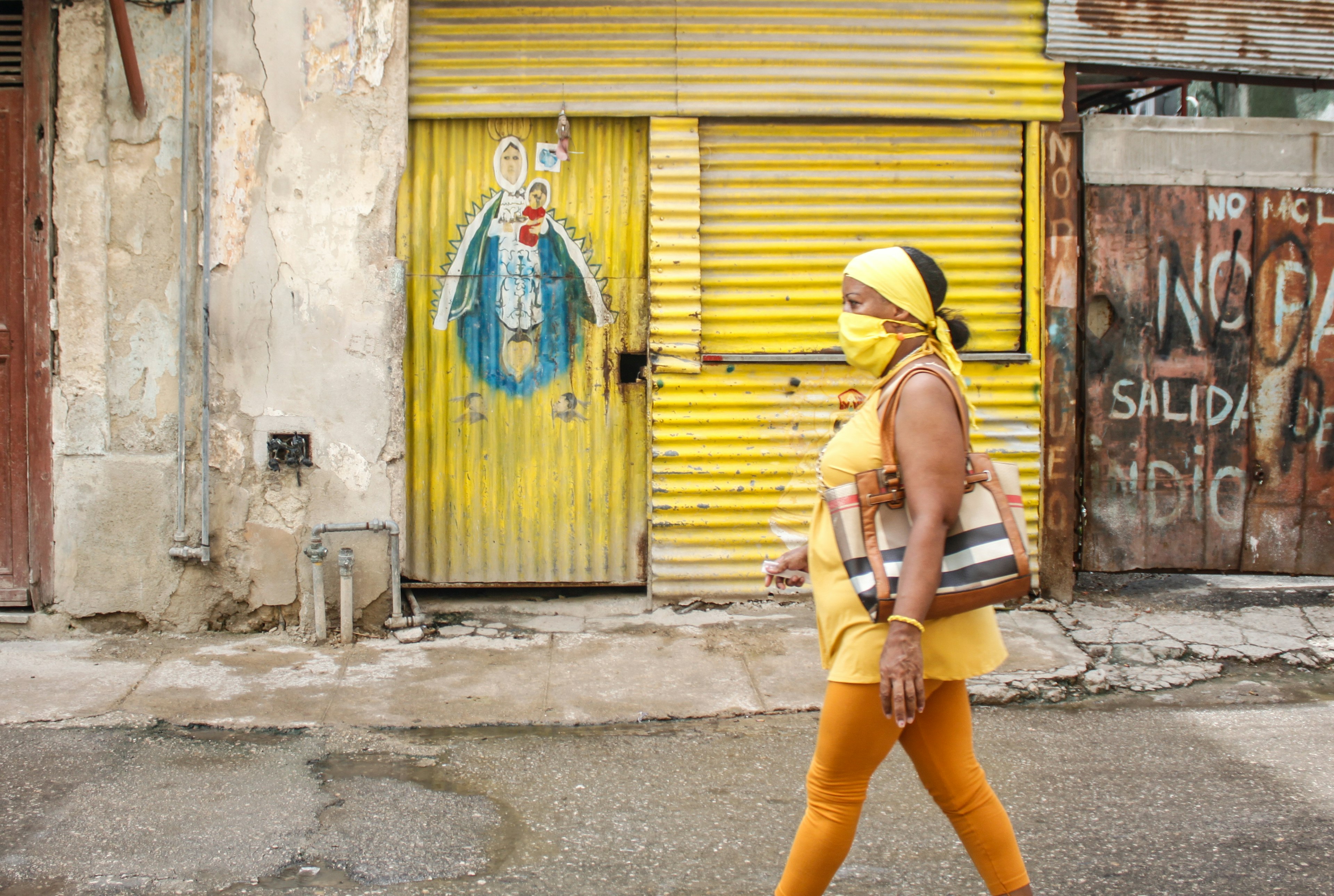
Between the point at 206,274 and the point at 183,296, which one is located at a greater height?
the point at 206,274

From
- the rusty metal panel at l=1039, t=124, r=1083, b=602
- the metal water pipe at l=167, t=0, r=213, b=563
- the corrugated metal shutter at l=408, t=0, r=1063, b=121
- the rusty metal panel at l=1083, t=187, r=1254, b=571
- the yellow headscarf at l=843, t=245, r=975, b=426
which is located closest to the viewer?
the yellow headscarf at l=843, t=245, r=975, b=426

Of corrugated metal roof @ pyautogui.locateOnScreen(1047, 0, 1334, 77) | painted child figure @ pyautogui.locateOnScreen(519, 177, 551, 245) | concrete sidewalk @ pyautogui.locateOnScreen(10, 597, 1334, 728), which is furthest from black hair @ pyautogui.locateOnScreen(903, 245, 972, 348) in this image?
corrugated metal roof @ pyautogui.locateOnScreen(1047, 0, 1334, 77)

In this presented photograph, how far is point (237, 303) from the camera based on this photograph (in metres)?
5.23

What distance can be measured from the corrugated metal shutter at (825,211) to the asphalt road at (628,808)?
88.1 inches

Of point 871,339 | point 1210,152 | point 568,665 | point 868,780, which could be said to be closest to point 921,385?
point 871,339

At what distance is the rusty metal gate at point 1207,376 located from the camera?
5.90 m

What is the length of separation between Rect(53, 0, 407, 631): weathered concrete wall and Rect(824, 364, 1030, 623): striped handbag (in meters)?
3.44

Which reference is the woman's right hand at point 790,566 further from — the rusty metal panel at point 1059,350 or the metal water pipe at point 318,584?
the rusty metal panel at point 1059,350

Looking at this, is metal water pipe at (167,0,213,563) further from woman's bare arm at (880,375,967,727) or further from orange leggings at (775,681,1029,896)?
woman's bare arm at (880,375,967,727)

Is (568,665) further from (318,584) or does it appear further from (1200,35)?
(1200,35)

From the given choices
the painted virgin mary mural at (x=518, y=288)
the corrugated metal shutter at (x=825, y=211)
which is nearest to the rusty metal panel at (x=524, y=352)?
the painted virgin mary mural at (x=518, y=288)

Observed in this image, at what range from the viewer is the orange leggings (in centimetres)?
241

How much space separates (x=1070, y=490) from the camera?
5.80 metres

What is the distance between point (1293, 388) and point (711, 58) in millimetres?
3687
